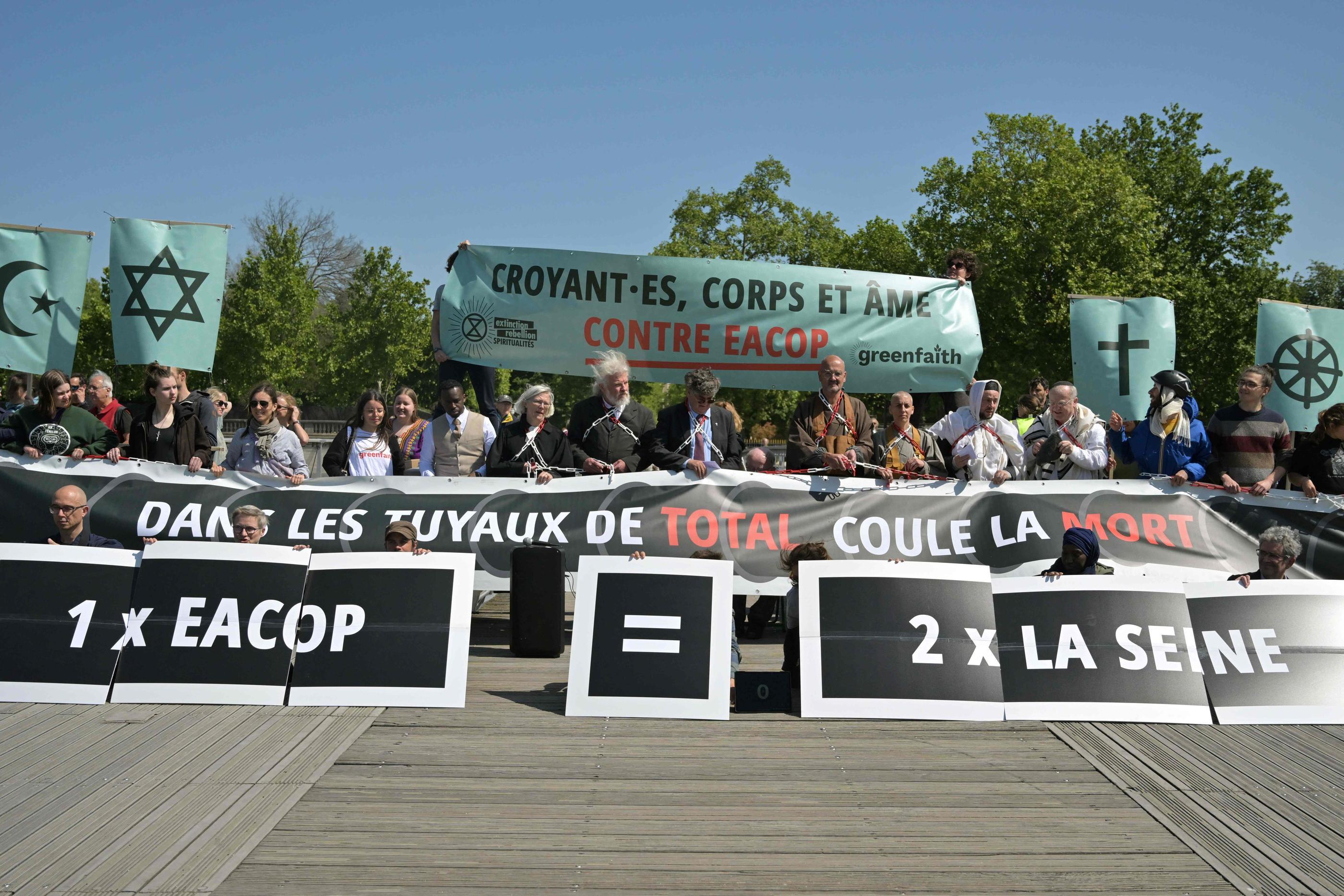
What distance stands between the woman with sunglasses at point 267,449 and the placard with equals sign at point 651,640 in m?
3.62

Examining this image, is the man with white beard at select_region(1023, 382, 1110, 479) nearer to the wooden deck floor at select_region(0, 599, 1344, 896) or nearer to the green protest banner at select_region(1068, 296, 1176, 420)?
the green protest banner at select_region(1068, 296, 1176, 420)

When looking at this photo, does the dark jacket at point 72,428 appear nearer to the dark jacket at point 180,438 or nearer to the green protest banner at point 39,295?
the dark jacket at point 180,438

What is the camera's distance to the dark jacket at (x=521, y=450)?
332 inches

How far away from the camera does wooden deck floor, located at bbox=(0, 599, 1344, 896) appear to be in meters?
3.97

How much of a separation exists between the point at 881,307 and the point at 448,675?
6.13m

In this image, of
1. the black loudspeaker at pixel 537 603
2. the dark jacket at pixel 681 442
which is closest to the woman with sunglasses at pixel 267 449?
the black loudspeaker at pixel 537 603

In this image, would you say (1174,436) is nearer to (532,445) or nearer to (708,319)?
(708,319)

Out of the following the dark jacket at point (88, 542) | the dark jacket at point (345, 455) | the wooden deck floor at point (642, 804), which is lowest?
the wooden deck floor at point (642, 804)

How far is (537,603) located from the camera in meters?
7.59

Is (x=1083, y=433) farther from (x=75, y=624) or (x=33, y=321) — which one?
(x=33, y=321)

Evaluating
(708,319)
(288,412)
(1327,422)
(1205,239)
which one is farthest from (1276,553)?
(1205,239)

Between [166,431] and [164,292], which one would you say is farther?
[164,292]

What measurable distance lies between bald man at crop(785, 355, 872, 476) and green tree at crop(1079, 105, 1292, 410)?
2836 cm

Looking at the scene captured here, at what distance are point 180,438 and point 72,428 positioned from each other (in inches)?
33.8
